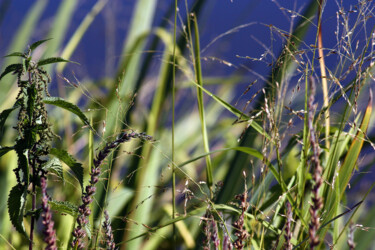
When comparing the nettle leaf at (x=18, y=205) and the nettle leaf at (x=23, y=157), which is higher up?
the nettle leaf at (x=23, y=157)

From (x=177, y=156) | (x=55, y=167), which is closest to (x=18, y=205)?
(x=55, y=167)

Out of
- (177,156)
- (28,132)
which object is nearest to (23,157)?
(28,132)

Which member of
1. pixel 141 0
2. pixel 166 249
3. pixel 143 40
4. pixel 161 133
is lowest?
pixel 166 249

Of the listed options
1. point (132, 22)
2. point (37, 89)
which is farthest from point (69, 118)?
point (37, 89)

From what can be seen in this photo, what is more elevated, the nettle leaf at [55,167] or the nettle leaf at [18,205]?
the nettle leaf at [55,167]

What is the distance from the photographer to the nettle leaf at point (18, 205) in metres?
0.60

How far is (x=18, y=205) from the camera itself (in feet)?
1.97

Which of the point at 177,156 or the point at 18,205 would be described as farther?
the point at 177,156

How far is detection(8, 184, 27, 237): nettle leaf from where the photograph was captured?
0.60 metres

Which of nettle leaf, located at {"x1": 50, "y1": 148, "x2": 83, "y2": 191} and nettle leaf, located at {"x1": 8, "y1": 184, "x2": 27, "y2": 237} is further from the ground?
nettle leaf, located at {"x1": 50, "y1": 148, "x2": 83, "y2": 191}

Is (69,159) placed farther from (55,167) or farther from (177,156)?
(177,156)

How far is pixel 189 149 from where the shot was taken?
202 centimetres

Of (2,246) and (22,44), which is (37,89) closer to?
(2,246)

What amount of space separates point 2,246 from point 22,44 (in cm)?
91
